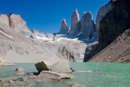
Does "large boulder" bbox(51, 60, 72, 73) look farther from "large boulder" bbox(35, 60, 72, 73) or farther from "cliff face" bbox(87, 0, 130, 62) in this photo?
"cliff face" bbox(87, 0, 130, 62)

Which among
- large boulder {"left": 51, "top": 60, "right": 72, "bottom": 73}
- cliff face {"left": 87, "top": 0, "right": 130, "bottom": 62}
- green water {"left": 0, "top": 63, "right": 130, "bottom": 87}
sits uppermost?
cliff face {"left": 87, "top": 0, "right": 130, "bottom": 62}

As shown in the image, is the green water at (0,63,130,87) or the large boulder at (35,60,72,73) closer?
the green water at (0,63,130,87)

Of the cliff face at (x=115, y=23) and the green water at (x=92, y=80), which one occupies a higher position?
the cliff face at (x=115, y=23)

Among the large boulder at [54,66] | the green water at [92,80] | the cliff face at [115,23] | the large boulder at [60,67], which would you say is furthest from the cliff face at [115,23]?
the large boulder at [54,66]

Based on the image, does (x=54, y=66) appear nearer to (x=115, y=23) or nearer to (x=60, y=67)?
(x=60, y=67)

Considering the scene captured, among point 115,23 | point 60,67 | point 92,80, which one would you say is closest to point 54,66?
point 60,67

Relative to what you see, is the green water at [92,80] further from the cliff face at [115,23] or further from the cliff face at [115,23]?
the cliff face at [115,23]

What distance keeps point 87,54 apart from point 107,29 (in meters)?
48.4

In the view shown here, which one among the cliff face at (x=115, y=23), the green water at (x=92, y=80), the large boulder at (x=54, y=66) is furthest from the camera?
the cliff face at (x=115, y=23)

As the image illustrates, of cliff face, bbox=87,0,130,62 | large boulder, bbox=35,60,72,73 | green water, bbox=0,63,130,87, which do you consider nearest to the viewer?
green water, bbox=0,63,130,87

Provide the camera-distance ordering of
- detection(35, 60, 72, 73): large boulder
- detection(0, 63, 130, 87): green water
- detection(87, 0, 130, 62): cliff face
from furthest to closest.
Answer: detection(87, 0, 130, 62): cliff face → detection(35, 60, 72, 73): large boulder → detection(0, 63, 130, 87): green water

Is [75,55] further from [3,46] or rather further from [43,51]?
[3,46]

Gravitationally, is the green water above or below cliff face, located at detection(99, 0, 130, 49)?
below

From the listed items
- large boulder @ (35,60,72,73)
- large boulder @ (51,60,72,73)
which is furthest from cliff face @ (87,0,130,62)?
large boulder @ (35,60,72,73)
